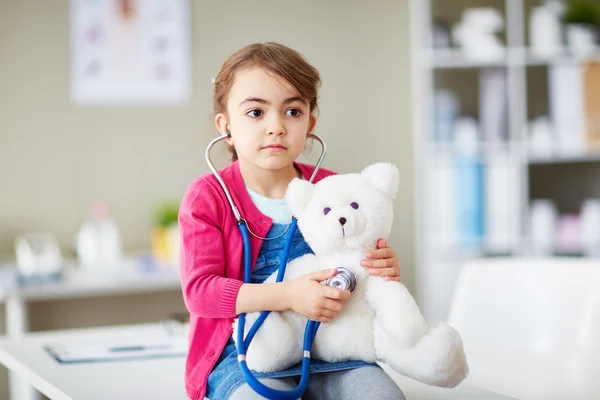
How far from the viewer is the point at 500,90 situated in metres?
3.43

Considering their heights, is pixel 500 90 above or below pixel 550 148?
above

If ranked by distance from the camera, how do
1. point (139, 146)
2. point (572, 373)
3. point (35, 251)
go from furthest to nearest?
point (139, 146)
point (35, 251)
point (572, 373)

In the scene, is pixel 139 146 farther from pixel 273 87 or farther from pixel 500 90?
pixel 273 87

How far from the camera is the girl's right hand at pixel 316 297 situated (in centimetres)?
103

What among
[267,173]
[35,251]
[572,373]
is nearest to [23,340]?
[267,173]

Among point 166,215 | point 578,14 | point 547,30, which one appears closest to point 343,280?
point 166,215

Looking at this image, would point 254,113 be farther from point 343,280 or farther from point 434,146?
point 434,146

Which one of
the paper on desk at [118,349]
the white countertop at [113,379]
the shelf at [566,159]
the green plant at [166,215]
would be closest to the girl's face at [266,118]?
the white countertop at [113,379]

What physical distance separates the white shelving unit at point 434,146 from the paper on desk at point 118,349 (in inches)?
76.8

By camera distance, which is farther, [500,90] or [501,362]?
[500,90]

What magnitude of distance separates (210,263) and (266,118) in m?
0.22

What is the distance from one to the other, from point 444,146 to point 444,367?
250 cm

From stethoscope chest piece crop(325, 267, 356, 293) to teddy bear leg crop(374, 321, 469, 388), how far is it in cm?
9

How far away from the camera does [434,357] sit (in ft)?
3.36
